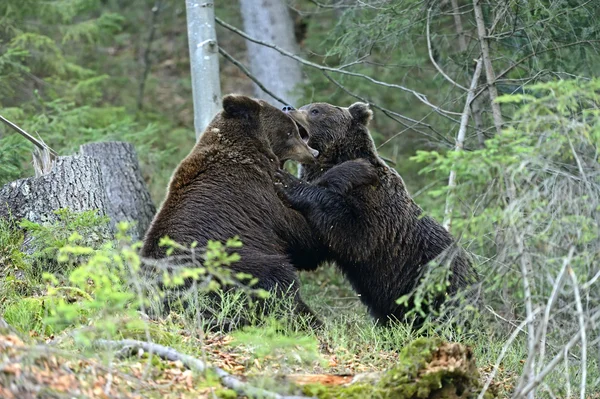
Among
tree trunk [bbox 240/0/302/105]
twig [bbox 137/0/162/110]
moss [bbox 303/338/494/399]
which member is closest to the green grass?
moss [bbox 303/338/494/399]

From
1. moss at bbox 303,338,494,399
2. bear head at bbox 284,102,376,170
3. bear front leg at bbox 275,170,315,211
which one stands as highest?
bear head at bbox 284,102,376,170

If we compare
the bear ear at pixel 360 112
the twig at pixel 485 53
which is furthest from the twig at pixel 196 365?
the twig at pixel 485 53

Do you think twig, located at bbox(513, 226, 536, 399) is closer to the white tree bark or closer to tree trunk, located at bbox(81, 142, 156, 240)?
the white tree bark

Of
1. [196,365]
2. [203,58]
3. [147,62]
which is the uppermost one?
[147,62]

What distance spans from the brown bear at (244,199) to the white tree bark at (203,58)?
1651 millimetres

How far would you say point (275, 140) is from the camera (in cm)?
906

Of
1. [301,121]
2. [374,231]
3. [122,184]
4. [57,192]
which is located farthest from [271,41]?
[374,231]

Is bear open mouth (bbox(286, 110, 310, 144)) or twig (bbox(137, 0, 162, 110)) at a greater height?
twig (bbox(137, 0, 162, 110))

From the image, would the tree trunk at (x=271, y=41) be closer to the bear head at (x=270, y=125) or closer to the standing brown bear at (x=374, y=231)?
the bear head at (x=270, y=125)

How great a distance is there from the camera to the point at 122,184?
35.8ft

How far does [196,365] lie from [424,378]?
1.54 metres

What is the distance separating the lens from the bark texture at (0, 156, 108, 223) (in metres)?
8.80

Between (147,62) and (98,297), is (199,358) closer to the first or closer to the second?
(98,297)

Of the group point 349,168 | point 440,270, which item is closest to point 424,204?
point 349,168
